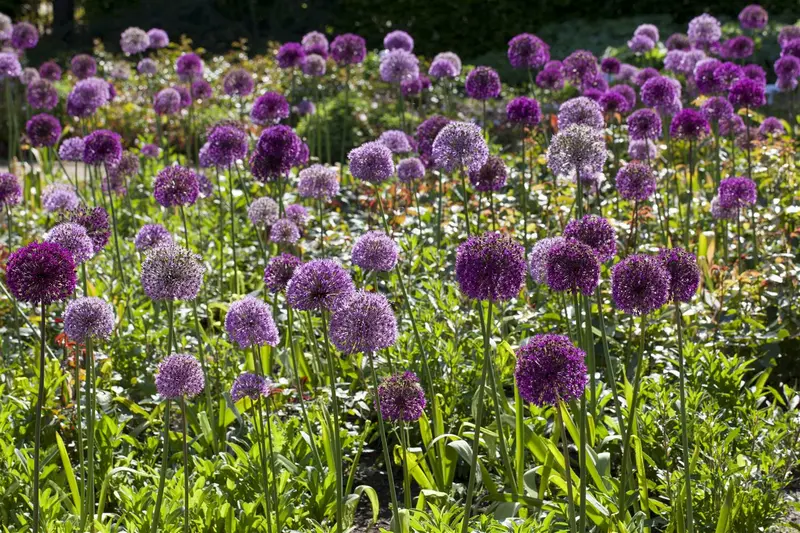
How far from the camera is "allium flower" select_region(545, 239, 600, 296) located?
2.49 m

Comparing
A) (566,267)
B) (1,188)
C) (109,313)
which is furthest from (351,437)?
(1,188)

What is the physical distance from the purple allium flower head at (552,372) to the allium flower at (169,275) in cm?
106

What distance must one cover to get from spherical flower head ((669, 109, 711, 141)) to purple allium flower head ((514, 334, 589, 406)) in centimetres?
271

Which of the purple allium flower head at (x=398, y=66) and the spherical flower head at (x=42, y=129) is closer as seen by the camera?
the spherical flower head at (x=42, y=129)

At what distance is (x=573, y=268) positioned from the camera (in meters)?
2.49

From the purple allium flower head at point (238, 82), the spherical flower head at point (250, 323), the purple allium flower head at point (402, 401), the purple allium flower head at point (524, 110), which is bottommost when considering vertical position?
the purple allium flower head at point (402, 401)

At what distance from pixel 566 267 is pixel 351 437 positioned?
141cm

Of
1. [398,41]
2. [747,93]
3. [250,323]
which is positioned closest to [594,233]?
[250,323]

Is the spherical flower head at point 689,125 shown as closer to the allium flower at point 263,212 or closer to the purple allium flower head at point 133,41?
the allium flower at point 263,212

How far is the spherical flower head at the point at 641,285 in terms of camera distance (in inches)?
99.0

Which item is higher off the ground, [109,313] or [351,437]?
[109,313]

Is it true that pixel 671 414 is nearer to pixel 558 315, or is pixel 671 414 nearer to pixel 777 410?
pixel 777 410

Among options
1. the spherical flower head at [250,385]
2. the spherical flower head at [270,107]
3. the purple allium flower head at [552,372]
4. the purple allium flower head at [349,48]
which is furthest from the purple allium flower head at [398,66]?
the purple allium flower head at [552,372]

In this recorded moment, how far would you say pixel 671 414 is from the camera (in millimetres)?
3299
